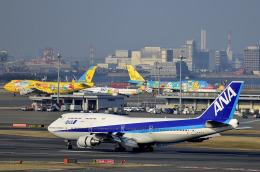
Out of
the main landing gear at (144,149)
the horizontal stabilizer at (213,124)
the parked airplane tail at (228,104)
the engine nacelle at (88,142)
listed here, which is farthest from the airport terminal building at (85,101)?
Result: the horizontal stabilizer at (213,124)

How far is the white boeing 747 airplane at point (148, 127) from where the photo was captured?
212 ft

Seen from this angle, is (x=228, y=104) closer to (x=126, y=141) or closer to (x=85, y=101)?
(x=126, y=141)

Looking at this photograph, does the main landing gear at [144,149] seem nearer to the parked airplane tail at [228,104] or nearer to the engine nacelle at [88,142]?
the engine nacelle at [88,142]

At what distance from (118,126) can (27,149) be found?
11253mm

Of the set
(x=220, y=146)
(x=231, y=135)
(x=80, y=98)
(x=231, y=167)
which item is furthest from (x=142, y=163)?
(x=80, y=98)

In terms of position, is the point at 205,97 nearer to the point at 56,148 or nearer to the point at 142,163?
the point at 56,148

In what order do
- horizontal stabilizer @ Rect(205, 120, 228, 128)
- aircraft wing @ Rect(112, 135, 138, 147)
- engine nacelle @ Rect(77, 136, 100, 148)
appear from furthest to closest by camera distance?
aircraft wing @ Rect(112, 135, 138, 147)
engine nacelle @ Rect(77, 136, 100, 148)
horizontal stabilizer @ Rect(205, 120, 228, 128)

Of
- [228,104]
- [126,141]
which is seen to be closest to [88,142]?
[126,141]

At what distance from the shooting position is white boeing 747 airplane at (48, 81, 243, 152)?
212 feet

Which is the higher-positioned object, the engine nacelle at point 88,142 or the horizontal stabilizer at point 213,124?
the horizontal stabilizer at point 213,124

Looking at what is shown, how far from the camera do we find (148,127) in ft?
221

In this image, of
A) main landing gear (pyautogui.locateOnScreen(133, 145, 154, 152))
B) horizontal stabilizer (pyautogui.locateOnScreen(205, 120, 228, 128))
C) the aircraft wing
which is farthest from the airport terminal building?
horizontal stabilizer (pyautogui.locateOnScreen(205, 120, 228, 128))

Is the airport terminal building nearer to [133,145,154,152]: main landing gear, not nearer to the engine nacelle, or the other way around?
[133,145,154,152]: main landing gear

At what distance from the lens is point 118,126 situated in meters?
69.0
